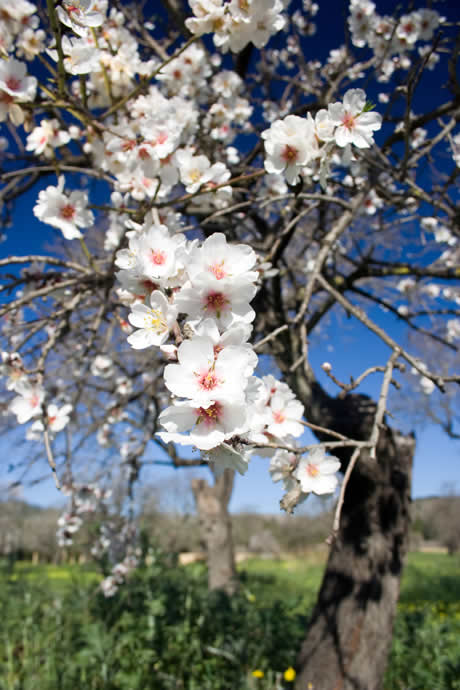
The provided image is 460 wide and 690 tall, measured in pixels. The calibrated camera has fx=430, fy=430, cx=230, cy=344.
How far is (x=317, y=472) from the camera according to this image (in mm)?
1211

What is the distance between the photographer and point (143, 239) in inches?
34.8

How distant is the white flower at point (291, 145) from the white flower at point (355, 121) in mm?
70

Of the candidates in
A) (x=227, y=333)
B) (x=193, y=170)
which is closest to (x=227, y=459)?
(x=227, y=333)

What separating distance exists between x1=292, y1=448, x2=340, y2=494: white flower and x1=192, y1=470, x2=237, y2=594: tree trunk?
587 cm

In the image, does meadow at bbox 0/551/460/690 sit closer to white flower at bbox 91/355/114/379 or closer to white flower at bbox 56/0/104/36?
white flower at bbox 91/355/114/379

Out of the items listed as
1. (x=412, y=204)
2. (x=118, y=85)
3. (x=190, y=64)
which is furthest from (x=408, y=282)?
(x=118, y=85)

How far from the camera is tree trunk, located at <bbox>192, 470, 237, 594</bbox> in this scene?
690 cm

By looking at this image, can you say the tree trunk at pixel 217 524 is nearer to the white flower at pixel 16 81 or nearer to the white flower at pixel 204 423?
the white flower at pixel 16 81

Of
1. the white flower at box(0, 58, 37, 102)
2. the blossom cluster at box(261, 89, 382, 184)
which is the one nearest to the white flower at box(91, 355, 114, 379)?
the white flower at box(0, 58, 37, 102)

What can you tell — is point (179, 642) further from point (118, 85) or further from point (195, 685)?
point (118, 85)

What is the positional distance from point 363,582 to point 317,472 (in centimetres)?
144

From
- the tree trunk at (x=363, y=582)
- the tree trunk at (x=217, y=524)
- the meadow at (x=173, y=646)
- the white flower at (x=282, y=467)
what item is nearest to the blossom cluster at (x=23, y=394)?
the white flower at (x=282, y=467)

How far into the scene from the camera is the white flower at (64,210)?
1.44 meters

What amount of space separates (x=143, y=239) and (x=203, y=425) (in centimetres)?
41
